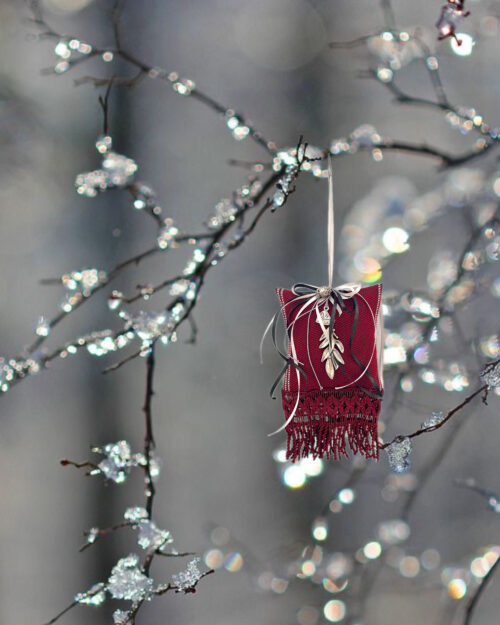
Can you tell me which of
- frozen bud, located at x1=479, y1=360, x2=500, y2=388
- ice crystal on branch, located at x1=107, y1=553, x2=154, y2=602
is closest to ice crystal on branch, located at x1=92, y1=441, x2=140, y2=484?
ice crystal on branch, located at x1=107, y1=553, x2=154, y2=602

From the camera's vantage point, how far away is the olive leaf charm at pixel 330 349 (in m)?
0.51

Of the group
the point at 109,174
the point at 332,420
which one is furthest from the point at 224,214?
the point at 332,420

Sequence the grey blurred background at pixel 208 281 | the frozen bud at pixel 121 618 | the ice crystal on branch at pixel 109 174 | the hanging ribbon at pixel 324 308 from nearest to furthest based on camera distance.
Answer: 1. the hanging ribbon at pixel 324 308
2. the frozen bud at pixel 121 618
3. the ice crystal on branch at pixel 109 174
4. the grey blurred background at pixel 208 281

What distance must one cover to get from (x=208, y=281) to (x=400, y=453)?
0.55m

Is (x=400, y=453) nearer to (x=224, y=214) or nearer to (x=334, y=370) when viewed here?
(x=334, y=370)

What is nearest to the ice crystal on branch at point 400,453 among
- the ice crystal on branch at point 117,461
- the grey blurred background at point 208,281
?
the ice crystal on branch at point 117,461

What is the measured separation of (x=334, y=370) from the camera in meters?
0.52

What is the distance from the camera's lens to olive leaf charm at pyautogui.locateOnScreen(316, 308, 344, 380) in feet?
1.69

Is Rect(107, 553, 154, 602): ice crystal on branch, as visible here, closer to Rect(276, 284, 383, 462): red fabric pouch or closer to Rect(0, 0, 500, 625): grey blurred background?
Rect(276, 284, 383, 462): red fabric pouch

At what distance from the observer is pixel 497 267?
93 centimetres

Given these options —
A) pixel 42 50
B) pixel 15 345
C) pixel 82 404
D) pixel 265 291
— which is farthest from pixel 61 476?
pixel 42 50

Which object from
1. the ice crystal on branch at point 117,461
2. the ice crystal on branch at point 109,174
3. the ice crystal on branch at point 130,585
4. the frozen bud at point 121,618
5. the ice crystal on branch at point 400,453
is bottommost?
the frozen bud at point 121,618

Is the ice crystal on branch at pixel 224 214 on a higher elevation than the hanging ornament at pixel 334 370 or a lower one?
higher

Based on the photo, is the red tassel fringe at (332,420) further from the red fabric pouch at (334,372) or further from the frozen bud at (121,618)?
the frozen bud at (121,618)
